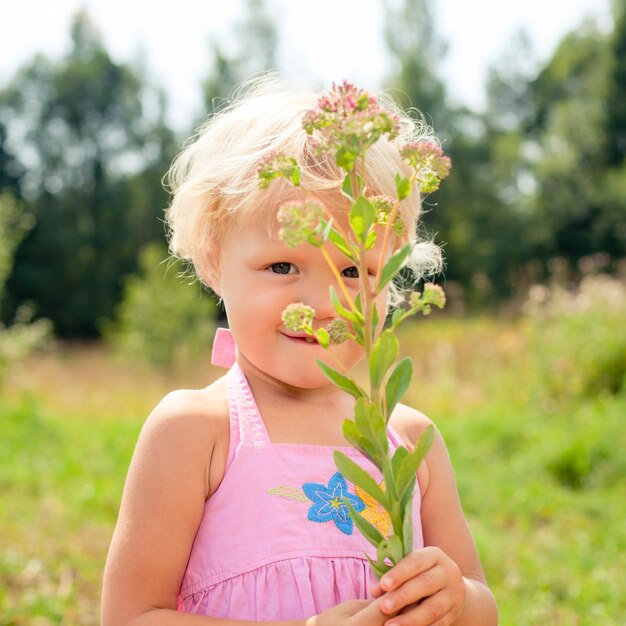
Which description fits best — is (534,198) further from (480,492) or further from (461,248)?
(480,492)

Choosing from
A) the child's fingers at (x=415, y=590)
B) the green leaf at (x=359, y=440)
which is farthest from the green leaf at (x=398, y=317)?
the child's fingers at (x=415, y=590)

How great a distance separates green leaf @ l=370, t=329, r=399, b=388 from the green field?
246 cm

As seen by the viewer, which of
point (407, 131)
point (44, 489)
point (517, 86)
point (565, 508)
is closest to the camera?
point (407, 131)

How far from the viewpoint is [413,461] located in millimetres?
936

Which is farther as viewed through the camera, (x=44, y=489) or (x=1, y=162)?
(x=1, y=162)

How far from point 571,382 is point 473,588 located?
5.64 meters

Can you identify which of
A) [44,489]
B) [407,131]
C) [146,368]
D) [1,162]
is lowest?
[407,131]

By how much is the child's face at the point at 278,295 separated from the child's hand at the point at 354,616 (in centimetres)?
40

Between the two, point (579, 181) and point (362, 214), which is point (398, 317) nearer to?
point (362, 214)

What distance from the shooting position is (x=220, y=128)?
158 centimetres

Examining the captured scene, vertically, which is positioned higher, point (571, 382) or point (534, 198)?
point (534, 198)

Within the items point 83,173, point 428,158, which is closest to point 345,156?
point 428,158

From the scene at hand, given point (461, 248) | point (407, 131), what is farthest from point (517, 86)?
point (407, 131)

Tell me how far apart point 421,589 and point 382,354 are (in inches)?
14.3
